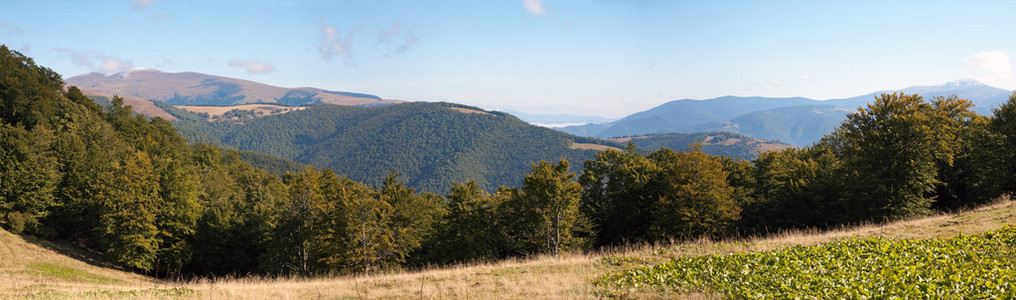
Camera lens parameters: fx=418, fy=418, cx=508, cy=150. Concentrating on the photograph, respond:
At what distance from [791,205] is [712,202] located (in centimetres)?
1180

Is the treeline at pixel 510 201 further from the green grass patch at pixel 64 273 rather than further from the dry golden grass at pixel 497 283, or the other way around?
the dry golden grass at pixel 497 283

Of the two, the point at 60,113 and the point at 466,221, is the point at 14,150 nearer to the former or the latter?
the point at 60,113

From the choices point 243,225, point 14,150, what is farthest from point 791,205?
point 14,150

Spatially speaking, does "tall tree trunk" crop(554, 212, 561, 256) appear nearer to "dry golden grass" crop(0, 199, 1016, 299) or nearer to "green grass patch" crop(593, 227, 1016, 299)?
"dry golden grass" crop(0, 199, 1016, 299)

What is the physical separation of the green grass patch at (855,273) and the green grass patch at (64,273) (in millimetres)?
34212

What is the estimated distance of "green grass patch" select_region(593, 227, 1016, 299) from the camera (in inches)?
285

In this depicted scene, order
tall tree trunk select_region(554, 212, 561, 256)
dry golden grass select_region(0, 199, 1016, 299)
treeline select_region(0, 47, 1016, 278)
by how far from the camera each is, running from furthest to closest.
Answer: tall tree trunk select_region(554, 212, 561, 256) → treeline select_region(0, 47, 1016, 278) → dry golden grass select_region(0, 199, 1016, 299)

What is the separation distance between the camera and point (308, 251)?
39.4 metres

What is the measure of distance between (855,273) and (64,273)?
141ft

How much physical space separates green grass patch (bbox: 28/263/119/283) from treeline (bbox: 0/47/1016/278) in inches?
333

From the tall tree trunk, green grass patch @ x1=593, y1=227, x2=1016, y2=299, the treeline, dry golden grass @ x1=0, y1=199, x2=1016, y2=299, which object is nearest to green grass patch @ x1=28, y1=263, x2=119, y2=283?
the treeline

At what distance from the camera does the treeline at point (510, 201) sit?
3241 cm

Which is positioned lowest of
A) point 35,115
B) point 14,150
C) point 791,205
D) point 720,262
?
point 791,205

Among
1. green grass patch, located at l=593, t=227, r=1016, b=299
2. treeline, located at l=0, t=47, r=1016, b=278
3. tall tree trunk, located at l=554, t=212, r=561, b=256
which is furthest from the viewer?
tall tree trunk, located at l=554, t=212, r=561, b=256
